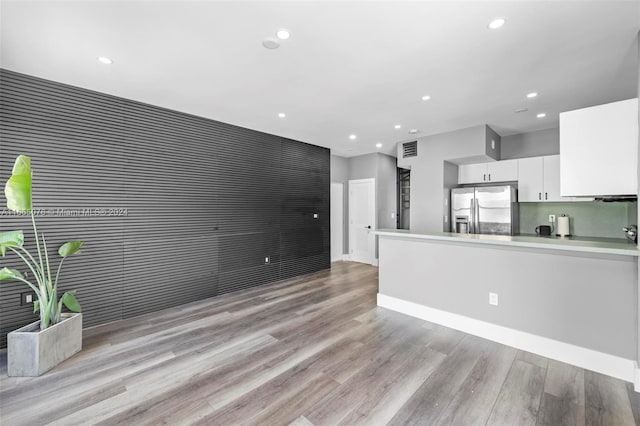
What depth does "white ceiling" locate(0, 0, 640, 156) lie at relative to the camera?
6.39 ft

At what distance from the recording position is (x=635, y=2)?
1.84 meters

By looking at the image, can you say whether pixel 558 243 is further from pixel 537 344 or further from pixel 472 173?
pixel 472 173

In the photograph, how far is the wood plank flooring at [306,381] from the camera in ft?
6.02

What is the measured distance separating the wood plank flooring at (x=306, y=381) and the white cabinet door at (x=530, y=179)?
3.02m

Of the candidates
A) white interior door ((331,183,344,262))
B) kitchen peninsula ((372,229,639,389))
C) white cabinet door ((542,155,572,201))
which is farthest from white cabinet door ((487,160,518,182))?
white interior door ((331,183,344,262))

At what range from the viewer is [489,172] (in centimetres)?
506

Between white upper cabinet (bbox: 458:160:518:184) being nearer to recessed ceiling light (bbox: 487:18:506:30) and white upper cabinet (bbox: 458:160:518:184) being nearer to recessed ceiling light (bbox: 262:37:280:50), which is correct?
recessed ceiling light (bbox: 487:18:506:30)

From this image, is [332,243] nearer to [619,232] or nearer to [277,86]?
[277,86]

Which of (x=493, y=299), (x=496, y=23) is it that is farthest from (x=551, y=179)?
(x=496, y=23)

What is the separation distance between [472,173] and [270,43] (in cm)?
463

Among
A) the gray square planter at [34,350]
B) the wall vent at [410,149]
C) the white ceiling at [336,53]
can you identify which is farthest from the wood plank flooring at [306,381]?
the wall vent at [410,149]

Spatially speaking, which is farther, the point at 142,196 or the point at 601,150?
the point at 142,196

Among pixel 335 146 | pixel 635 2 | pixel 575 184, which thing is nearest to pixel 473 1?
pixel 635 2

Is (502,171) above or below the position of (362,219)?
above
